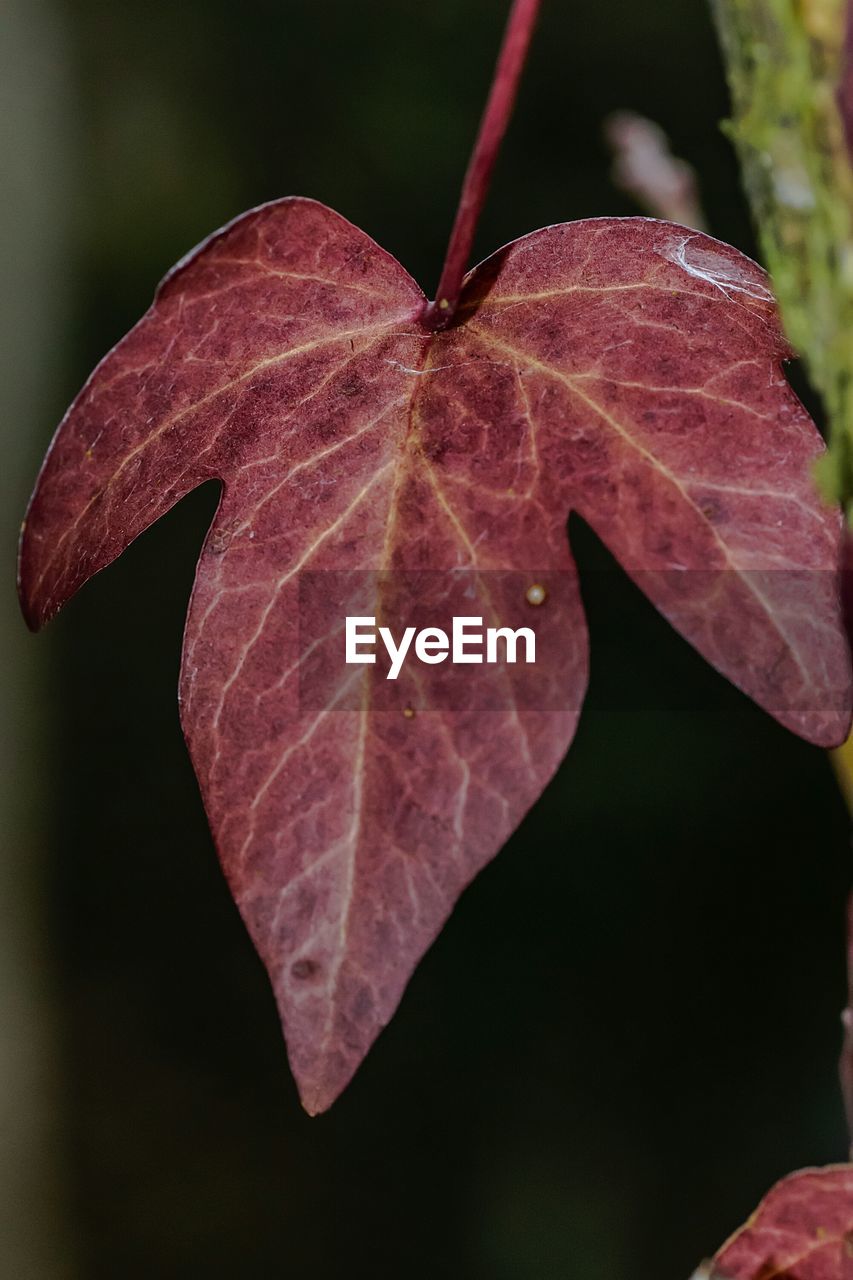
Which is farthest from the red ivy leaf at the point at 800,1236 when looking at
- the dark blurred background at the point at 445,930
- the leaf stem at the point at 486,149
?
the dark blurred background at the point at 445,930

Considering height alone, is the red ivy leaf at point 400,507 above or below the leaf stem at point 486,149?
below

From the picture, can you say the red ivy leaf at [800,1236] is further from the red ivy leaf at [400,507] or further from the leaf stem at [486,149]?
the leaf stem at [486,149]

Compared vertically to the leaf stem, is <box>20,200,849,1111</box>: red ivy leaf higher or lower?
lower

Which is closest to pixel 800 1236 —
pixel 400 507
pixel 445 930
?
pixel 400 507

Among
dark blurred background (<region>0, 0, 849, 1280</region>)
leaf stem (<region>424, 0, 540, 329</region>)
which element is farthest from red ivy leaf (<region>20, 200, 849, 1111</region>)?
dark blurred background (<region>0, 0, 849, 1280</region>)

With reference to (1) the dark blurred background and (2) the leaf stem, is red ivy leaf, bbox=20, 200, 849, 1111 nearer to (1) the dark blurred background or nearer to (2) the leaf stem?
(2) the leaf stem
